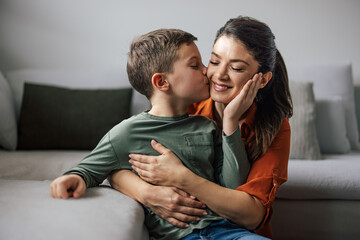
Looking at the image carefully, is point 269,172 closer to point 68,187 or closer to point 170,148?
point 170,148

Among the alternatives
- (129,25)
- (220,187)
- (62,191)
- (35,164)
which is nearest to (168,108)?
(220,187)

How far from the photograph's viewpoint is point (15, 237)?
31.7 inches

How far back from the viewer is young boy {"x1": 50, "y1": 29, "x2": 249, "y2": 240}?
113cm

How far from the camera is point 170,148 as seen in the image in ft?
3.81

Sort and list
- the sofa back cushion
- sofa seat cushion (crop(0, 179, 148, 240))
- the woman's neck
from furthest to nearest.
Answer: the sofa back cushion → the woman's neck → sofa seat cushion (crop(0, 179, 148, 240))

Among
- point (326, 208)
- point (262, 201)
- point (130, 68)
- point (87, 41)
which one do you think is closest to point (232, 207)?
point (262, 201)

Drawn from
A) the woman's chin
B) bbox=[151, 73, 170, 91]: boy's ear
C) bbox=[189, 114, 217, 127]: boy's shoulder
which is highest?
bbox=[151, 73, 170, 91]: boy's ear

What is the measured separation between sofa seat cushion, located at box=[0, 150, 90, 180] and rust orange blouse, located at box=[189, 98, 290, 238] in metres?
0.81

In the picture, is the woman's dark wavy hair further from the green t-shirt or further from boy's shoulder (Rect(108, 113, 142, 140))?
boy's shoulder (Rect(108, 113, 142, 140))

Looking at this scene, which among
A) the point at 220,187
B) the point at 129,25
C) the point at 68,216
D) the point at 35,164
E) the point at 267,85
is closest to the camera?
the point at 68,216

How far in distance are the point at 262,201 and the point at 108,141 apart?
1.70 ft

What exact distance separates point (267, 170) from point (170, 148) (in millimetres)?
337

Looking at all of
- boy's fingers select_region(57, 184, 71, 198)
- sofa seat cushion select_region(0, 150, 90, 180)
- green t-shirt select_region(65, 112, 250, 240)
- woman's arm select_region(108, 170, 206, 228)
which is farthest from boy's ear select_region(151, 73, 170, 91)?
sofa seat cushion select_region(0, 150, 90, 180)

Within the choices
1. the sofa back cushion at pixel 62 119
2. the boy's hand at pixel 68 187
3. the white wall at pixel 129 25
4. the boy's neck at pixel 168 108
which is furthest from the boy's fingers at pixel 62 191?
the white wall at pixel 129 25
